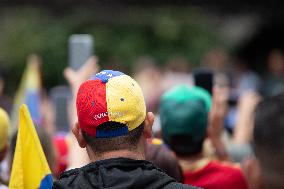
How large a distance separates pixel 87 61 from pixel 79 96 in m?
1.18

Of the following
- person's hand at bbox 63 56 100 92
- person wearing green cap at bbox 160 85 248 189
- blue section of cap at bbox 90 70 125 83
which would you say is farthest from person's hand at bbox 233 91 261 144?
blue section of cap at bbox 90 70 125 83

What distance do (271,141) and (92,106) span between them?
0.75 metres

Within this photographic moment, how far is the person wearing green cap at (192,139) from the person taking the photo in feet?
13.9

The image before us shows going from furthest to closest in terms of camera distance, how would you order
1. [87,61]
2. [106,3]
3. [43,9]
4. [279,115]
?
[43,9] < [106,3] < [87,61] < [279,115]

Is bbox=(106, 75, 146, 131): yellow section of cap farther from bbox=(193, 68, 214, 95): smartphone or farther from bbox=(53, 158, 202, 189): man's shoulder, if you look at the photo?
bbox=(193, 68, 214, 95): smartphone

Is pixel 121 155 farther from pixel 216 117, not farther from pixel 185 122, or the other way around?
pixel 216 117

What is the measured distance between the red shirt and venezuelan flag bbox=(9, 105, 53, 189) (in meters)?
1.06

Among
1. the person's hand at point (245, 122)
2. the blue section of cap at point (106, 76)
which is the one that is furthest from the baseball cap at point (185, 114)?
the person's hand at point (245, 122)

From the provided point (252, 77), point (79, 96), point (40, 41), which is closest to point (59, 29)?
point (40, 41)

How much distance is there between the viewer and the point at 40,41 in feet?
73.5

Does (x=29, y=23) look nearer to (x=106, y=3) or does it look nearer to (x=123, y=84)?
(x=106, y=3)

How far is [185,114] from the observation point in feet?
14.5

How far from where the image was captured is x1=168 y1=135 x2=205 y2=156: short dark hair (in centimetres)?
439

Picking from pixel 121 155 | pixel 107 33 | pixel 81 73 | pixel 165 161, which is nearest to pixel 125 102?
pixel 121 155
